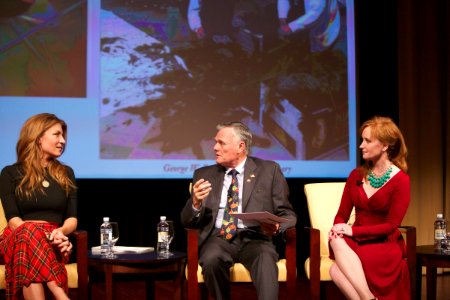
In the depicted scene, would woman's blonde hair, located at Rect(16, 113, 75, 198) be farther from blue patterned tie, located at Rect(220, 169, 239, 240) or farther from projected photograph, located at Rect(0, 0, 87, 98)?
projected photograph, located at Rect(0, 0, 87, 98)

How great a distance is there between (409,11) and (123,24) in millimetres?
2761

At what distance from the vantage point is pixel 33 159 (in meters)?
3.75

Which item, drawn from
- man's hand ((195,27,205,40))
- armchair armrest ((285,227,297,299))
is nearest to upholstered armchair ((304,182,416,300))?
armchair armrest ((285,227,297,299))

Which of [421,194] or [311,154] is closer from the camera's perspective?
[311,154]

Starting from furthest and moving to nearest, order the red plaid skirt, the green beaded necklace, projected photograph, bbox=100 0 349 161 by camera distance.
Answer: projected photograph, bbox=100 0 349 161, the green beaded necklace, the red plaid skirt

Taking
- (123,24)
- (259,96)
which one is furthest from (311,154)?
(123,24)

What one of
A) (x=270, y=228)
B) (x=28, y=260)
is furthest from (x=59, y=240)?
(x=270, y=228)

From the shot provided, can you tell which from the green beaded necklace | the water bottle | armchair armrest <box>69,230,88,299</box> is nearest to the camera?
armchair armrest <box>69,230,88,299</box>

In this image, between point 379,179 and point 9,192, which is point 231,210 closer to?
point 379,179

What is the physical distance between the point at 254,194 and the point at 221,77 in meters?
1.82

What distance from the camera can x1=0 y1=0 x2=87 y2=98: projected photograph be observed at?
17.2ft

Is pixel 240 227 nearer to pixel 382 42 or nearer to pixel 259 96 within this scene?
pixel 259 96

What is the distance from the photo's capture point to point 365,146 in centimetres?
399

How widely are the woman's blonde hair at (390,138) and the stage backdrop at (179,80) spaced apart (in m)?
1.80
